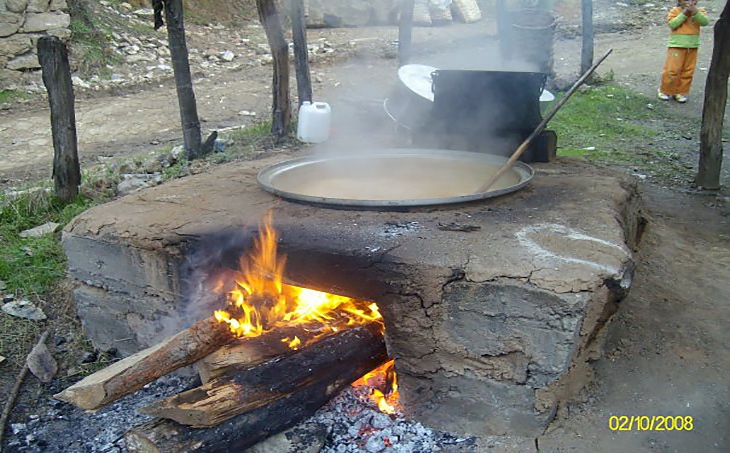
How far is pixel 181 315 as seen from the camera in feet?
9.84

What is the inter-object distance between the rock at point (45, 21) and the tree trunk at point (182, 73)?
5007 mm

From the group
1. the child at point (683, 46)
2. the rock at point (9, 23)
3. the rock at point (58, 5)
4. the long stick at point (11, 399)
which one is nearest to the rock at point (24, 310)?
the long stick at point (11, 399)

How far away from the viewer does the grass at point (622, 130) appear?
6.02 m

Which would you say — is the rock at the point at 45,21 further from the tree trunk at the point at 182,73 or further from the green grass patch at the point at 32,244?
the green grass patch at the point at 32,244

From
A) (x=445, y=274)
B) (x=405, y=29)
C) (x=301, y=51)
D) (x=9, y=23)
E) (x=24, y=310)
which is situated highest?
(x=9, y=23)

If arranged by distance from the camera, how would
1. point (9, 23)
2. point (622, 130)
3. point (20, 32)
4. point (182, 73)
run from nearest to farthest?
point (182, 73)
point (622, 130)
point (9, 23)
point (20, 32)

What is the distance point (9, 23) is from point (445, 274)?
916 centimetres

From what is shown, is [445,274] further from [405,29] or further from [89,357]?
[405,29]

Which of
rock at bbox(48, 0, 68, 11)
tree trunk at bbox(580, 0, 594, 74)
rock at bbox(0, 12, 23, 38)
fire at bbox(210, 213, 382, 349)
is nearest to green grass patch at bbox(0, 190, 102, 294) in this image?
fire at bbox(210, 213, 382, 349)

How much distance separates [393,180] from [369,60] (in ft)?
28.9

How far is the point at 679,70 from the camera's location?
334 inches

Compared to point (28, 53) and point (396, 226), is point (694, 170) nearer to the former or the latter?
point (396, 226)

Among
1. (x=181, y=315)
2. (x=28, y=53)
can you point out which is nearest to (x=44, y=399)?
(x=181, y=315)
